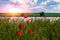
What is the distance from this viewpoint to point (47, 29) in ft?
25.5

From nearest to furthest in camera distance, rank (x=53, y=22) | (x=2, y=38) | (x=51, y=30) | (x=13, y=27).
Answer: (x=2, y=38) < (x=13, y=27) < (x=51, y=30) < (x=53, y=22)

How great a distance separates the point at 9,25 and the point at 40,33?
0.91 meters

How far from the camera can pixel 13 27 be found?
6.82 m

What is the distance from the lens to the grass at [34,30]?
632 cm

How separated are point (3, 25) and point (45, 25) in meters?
1.59

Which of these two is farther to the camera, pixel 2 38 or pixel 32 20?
pixel 32 20

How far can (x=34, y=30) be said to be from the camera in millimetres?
7098

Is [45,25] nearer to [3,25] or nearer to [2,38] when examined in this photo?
[3,25]

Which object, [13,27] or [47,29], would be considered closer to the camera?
[13,27]

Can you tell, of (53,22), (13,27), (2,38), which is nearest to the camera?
(2,38)

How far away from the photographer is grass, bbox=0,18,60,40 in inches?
249

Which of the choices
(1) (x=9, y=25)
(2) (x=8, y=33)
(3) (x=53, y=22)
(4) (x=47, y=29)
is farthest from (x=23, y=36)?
(3) (x=53, y=22)

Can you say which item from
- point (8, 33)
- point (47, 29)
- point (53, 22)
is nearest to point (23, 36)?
point (8, 33)

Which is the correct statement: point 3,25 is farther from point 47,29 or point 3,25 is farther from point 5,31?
point 47,29
